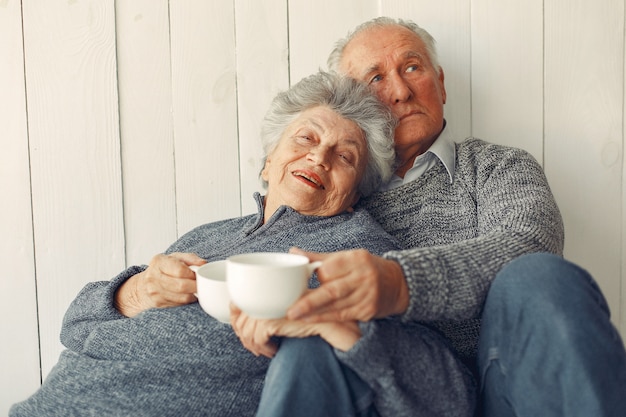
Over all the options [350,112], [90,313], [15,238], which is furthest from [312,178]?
[15,238]

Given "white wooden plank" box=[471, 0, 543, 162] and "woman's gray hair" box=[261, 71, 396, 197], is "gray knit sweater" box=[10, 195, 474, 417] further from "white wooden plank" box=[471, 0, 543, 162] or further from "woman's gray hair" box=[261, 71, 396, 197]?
"white wooden plank" box=[471, 0, 543, 162]

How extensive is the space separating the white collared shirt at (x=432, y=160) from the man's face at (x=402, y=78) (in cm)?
4

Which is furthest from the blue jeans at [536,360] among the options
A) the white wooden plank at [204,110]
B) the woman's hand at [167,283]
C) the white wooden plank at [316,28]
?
the white wooden plank at [316,28]

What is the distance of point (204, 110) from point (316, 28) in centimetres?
40

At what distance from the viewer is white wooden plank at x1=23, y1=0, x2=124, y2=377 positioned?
150cm

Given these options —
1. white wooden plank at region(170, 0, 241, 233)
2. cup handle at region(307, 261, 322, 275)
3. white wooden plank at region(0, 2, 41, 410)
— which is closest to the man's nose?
white wooden plank at region(170, 0, 241, 233)

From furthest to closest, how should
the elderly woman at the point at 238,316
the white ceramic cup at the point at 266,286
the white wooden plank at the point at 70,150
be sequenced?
the white wooden plank at the point at 70,150 < the elderly woman at the point at 238,316 < the white ceramic cup at the point at 266,286

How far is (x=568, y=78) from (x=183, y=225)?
47.0 inches

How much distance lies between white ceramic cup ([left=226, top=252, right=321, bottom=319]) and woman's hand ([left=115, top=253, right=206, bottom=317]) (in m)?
0.29

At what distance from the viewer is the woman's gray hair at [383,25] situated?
148 cm

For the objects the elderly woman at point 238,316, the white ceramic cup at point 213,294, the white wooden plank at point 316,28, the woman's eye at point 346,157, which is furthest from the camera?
the white wooden plank at point 316,28

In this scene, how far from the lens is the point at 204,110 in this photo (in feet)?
5.20

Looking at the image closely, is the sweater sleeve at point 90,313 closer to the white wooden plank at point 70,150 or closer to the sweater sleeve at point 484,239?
the white wooden plank at point 70,150

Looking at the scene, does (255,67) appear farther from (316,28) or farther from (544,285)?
(544,285)
